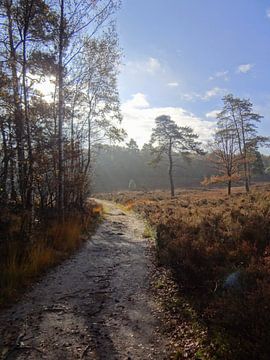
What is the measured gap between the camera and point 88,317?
5.64 meters

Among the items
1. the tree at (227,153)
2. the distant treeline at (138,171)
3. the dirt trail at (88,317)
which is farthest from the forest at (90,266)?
the distant treeline at (138,171)

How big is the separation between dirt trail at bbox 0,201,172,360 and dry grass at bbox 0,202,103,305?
0.29 metres

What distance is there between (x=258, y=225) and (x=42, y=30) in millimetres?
8872

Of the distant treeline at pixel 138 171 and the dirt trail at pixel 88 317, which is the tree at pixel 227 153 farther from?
the distant treeline at pixel 138 171

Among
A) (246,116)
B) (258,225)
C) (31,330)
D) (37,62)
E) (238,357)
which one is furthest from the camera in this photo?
(246,116)

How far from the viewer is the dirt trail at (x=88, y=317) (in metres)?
4.59

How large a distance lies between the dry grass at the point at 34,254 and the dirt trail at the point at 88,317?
29 cm

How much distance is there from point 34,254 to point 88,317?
10.2ft

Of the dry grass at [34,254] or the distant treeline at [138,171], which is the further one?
the distant treeline at [138,171]

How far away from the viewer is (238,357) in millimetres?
3988

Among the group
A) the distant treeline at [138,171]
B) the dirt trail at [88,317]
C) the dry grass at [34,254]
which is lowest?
the dirt trail at [88,317]

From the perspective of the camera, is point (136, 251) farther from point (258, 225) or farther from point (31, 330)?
point (31, 330)

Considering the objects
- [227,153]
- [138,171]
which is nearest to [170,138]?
[227,153]

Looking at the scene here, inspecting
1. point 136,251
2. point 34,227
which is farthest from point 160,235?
point 34,227
